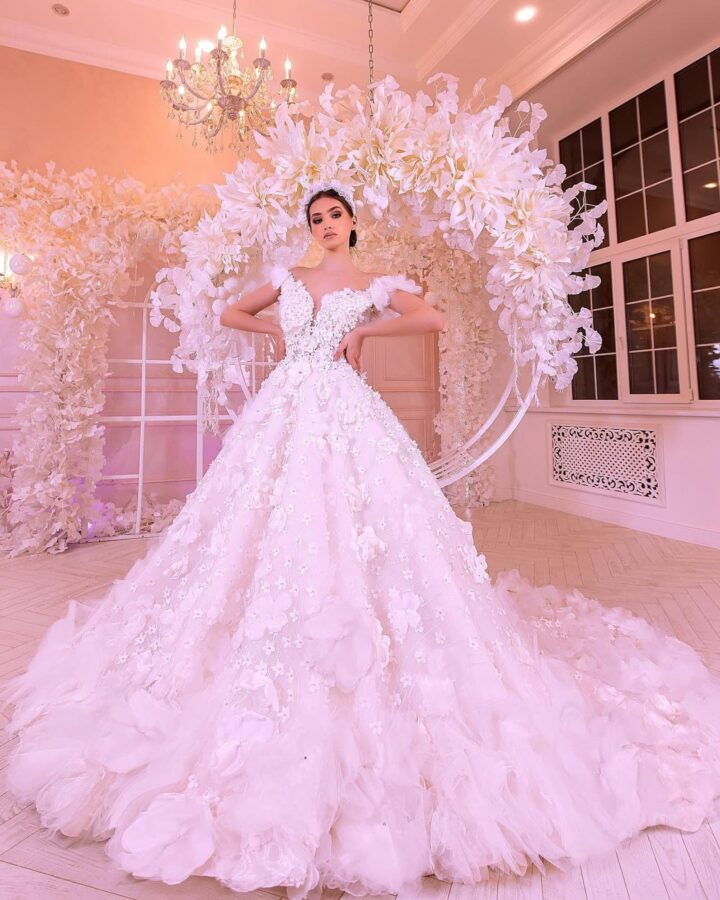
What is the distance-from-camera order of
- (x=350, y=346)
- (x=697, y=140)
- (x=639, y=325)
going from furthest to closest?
(x=639, y=325) < (x=697, y=140) < (x=350, y=346)

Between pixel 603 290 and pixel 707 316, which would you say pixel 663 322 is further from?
pixel 603 290

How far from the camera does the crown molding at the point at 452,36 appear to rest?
4965mm

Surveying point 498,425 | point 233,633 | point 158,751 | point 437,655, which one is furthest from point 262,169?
point 498,425

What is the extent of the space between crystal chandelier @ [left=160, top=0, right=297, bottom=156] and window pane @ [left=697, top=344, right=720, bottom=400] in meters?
4.31

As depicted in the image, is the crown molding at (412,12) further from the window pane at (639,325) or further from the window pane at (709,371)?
the window pane at (709,371)

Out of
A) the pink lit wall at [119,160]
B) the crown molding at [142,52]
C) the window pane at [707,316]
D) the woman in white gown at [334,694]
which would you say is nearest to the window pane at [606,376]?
the window pane at [707,316]

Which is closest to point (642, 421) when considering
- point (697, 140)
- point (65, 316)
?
point (697, 140)

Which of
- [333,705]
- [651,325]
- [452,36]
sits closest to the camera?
[333,705]

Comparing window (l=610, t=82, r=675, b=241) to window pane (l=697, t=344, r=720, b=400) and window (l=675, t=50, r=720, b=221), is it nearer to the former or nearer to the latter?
window (l=675, t=50, r=720, b=221)

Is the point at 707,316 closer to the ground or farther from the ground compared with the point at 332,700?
farther from the ground

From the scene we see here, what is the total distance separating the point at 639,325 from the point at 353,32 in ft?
14.2

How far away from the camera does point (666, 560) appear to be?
13.9ft

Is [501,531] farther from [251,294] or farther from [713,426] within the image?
[251,294]

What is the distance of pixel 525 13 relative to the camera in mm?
4961
